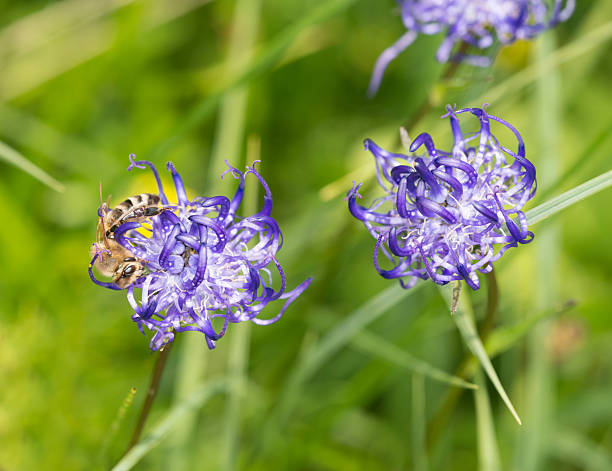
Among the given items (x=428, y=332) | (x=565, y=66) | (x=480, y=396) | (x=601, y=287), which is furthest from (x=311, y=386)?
(x=565, y=66)

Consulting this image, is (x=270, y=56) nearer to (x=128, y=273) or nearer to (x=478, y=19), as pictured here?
(x=478, y=19)

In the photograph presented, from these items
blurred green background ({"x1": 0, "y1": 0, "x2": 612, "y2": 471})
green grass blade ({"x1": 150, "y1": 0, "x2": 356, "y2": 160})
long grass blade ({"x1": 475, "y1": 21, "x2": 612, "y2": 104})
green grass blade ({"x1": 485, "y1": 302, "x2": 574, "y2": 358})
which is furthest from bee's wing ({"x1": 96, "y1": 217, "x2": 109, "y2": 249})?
long grass blade ({"x1": 475, "y1": 21, "x2": 612, "y2": 104})

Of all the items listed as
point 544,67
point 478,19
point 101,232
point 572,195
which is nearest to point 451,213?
point 572,195

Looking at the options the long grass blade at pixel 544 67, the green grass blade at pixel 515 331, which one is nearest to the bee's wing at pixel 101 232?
the green grass blade at pixel 515 331

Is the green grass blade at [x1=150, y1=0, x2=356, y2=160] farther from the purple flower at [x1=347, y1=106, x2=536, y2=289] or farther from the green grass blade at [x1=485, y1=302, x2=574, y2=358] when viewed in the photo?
the green grass blade at [x1=485, y1=302, x2=574, y2=358]

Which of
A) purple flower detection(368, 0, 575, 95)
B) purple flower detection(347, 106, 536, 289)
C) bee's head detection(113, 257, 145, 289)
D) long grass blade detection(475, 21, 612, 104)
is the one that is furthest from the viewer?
long grass blade detection(475, 21, 612, 104)

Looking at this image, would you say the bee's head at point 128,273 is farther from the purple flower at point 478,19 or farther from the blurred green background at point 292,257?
the purple flower at point 478,19
